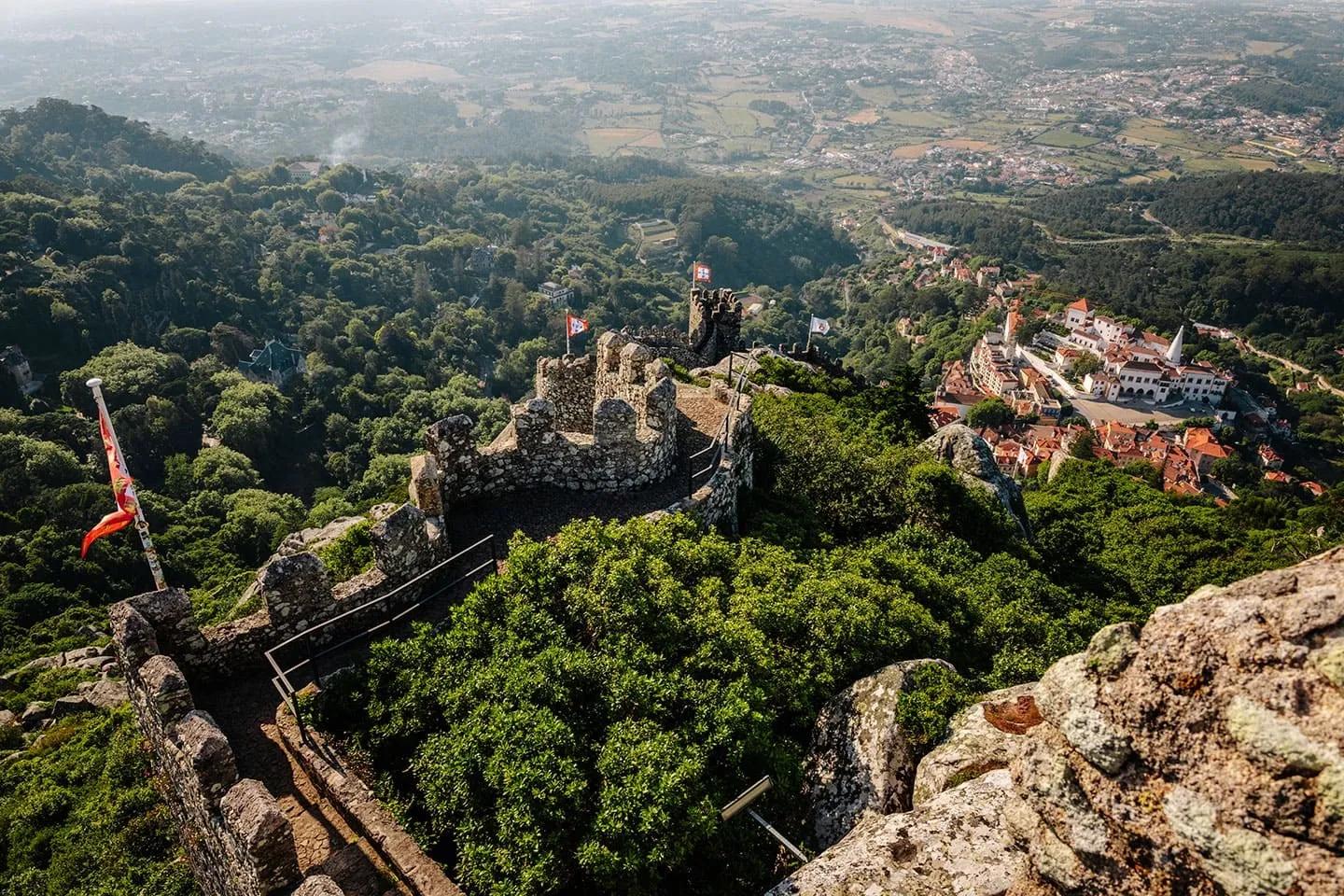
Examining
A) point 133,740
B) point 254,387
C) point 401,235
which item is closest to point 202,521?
point 254,387

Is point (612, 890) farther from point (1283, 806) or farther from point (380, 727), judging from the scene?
point (1283, 806)

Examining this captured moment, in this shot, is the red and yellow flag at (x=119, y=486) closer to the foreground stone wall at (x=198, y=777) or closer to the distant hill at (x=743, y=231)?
the foreground stone wall at (x=198, y=777)

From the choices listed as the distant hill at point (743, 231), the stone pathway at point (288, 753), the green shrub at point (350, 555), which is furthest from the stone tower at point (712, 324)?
the distant hill at point (743, 231)

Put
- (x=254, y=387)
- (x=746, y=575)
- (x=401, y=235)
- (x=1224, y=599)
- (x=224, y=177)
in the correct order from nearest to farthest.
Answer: (x=1224, y=599), (x=746, y=575), (x=254, y=387), (x=401, y=235), (x=224, y=177)

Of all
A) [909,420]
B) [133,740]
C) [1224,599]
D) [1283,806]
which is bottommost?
[133,740]

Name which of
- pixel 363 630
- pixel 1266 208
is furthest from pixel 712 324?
pixel 1266 208

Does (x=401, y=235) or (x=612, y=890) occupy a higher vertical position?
(x=612, y=890)
